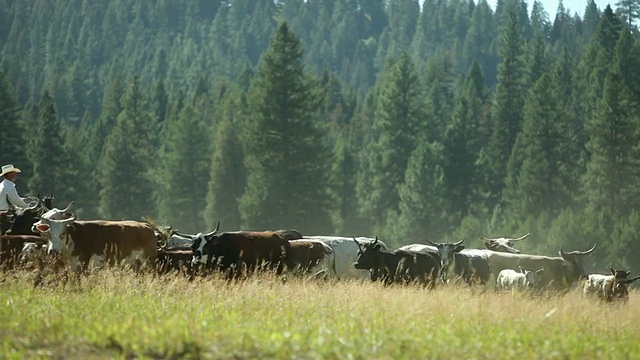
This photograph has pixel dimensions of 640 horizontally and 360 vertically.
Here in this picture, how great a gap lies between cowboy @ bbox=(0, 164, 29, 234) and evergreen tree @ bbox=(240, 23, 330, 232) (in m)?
41.2

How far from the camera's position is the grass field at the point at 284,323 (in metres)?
11.4

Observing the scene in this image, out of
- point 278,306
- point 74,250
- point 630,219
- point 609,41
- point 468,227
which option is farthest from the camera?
point 609,41

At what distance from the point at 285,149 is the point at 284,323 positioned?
53.3m

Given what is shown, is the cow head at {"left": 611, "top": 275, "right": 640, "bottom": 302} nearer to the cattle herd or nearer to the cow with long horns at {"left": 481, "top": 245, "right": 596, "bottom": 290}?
the cattle herd

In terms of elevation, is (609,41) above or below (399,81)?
above

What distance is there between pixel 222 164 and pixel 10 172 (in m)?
56.0

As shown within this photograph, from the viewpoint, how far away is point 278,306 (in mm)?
15375

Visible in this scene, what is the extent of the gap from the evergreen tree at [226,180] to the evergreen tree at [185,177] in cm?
142

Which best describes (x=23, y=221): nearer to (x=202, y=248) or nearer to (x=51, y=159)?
(x=202, y=248)

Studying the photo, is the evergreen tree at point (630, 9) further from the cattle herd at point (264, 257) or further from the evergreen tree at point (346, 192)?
the cattle herd at point (264, 257)

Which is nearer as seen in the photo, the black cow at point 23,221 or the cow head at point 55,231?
the cow head at point 55,231

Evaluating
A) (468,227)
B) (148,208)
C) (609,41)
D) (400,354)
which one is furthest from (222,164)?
(400,354)

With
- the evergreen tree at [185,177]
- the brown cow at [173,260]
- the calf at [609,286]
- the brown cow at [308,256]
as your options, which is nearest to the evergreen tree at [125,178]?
the evergreen tree at [185,177]

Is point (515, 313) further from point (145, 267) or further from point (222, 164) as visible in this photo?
point (222, 164)
